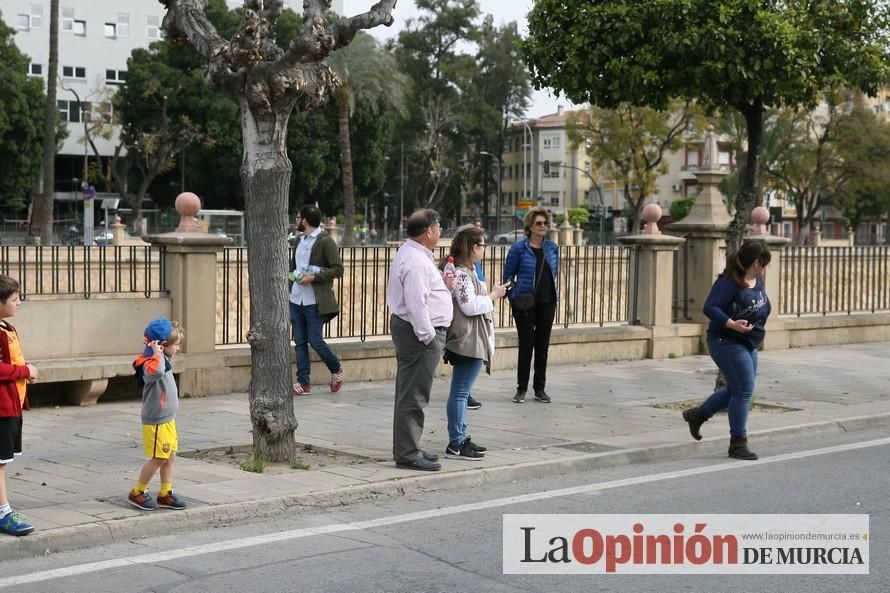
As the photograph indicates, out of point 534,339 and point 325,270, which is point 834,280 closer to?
point 534,339

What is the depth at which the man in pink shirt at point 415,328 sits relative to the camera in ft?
27.9

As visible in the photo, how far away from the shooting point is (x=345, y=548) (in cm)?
661

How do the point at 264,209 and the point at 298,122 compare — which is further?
the point at 298,122

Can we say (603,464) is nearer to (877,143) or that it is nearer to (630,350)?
(630,350)

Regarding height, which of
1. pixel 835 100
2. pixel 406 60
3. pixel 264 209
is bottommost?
pixel 264 209

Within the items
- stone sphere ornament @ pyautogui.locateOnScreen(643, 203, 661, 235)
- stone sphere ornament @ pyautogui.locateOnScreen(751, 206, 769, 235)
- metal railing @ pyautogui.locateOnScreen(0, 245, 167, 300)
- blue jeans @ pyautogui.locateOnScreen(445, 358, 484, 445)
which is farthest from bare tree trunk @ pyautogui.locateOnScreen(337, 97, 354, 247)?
blue jeans @ pyautogui.locateOnScreen(445, 358, 484, 445)

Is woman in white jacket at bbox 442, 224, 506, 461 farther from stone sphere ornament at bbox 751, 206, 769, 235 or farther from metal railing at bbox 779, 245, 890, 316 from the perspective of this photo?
metal railing at bbox 779, 245, 890, 316

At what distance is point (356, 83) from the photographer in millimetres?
55219

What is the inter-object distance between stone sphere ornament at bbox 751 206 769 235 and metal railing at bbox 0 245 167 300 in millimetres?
8442

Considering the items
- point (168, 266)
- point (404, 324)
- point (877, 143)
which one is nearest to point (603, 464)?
point (404, 324)

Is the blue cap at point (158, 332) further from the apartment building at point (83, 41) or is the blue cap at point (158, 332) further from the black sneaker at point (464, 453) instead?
the apartment building at point (83, 41)

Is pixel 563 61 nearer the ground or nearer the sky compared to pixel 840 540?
nearer the sky

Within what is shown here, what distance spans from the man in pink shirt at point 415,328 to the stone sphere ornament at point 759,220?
375 inches

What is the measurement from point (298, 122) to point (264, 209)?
5440 cm
